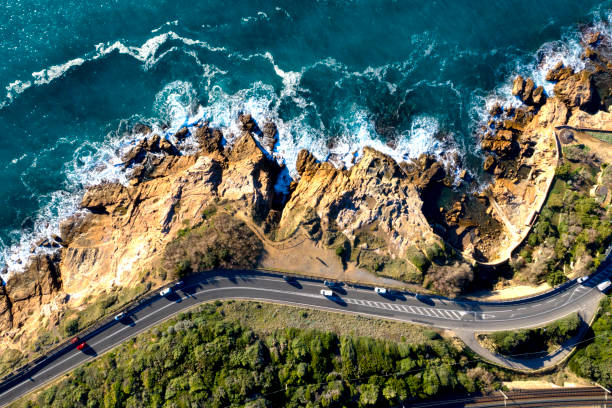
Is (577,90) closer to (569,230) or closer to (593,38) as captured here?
(593,38)

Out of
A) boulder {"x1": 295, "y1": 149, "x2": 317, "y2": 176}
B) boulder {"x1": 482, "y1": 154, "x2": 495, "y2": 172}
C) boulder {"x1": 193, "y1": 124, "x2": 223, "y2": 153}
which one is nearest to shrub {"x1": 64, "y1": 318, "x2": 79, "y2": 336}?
boulder {"x1": 193, "y1": 124, "x2": 223, "y2": 153}

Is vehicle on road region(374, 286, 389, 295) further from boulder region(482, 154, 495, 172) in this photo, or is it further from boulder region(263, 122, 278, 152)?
boulder region(263, 122, 278, 152)

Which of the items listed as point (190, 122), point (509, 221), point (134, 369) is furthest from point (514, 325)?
point (190, 122)

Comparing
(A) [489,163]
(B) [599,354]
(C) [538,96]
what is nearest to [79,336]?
(A) [489,163]

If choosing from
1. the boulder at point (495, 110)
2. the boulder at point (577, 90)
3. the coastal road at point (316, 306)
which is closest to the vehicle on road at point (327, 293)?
the coastal road at point (316, 306)

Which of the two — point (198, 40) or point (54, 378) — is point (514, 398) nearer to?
point (54, 378)

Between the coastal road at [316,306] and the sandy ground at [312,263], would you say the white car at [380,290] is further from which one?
the sandy ground at [312,263]

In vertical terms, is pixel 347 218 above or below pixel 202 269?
above
